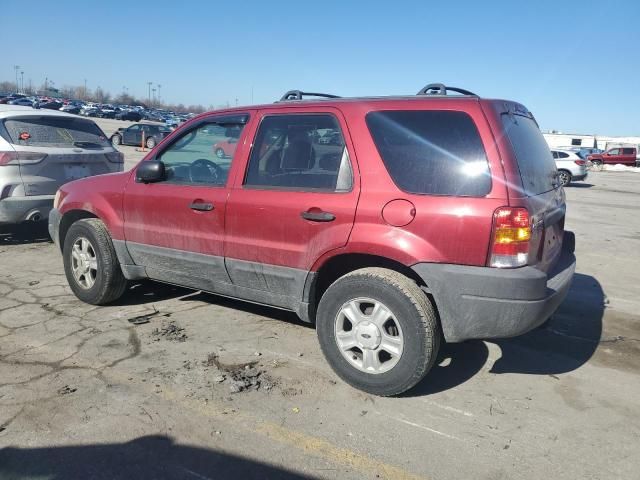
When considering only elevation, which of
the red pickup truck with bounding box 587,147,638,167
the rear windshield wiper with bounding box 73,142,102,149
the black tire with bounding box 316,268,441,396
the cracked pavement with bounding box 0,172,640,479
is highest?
the red pickup truck with bounding box 587,147,638,167

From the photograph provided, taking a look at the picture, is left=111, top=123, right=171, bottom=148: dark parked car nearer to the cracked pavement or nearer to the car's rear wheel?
the car's rear wheel

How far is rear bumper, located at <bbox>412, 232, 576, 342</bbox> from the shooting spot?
300cm

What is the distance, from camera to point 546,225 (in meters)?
3.36

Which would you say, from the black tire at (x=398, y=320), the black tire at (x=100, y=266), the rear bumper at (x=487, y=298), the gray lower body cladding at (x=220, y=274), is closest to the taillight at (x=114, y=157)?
the black tire at (x=100, y=266)

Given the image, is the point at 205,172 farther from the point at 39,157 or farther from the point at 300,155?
the point at 39,157

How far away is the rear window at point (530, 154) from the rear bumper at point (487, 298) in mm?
550

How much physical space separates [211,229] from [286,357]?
1136 millimetres

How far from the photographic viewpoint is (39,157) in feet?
21.4

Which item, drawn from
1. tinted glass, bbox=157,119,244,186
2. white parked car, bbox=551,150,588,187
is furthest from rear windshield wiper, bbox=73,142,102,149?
white parked car, bbox=551,150,588,187

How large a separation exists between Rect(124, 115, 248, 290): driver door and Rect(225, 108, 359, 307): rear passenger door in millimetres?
167

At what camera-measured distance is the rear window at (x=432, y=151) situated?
307cm

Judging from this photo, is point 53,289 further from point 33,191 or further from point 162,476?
point 162,476

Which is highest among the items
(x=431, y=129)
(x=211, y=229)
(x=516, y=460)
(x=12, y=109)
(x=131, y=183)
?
(x=12, y=109)

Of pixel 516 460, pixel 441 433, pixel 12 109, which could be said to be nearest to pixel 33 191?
pixel 12 109
